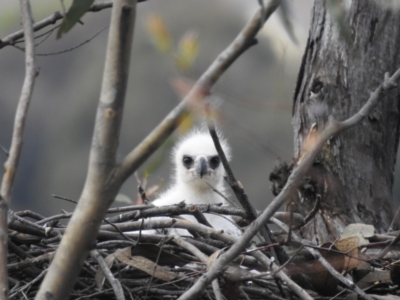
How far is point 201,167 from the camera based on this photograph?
4.17 meters

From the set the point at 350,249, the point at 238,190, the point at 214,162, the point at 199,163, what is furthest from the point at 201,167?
the point at 238,190

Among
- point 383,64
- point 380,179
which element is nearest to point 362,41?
point 383,64

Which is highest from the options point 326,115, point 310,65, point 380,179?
point 310,65

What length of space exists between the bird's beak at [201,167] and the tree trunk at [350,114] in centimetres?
117

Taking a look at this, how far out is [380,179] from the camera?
3064mm

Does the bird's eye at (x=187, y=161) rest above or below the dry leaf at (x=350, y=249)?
above

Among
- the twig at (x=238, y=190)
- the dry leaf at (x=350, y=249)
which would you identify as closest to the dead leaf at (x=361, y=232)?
the dry leaf at (x=350, y=249)

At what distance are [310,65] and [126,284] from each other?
137 centimetres

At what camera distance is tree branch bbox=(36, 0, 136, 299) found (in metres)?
1.27

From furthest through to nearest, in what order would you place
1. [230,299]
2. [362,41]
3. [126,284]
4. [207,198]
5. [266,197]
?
[266,197]
[207,198]
[362,41]
[126,284]
[230,299]

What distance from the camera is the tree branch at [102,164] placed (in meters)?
1.27

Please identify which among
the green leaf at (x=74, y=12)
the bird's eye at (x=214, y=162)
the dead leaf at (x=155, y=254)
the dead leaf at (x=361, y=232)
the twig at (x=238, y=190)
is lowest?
the dead leaf at (x=155, y=254)

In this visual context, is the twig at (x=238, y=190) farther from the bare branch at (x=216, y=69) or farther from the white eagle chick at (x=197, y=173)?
the white eagle chick at (x=197, y=173)

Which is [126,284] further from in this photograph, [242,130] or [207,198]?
[207,198]
